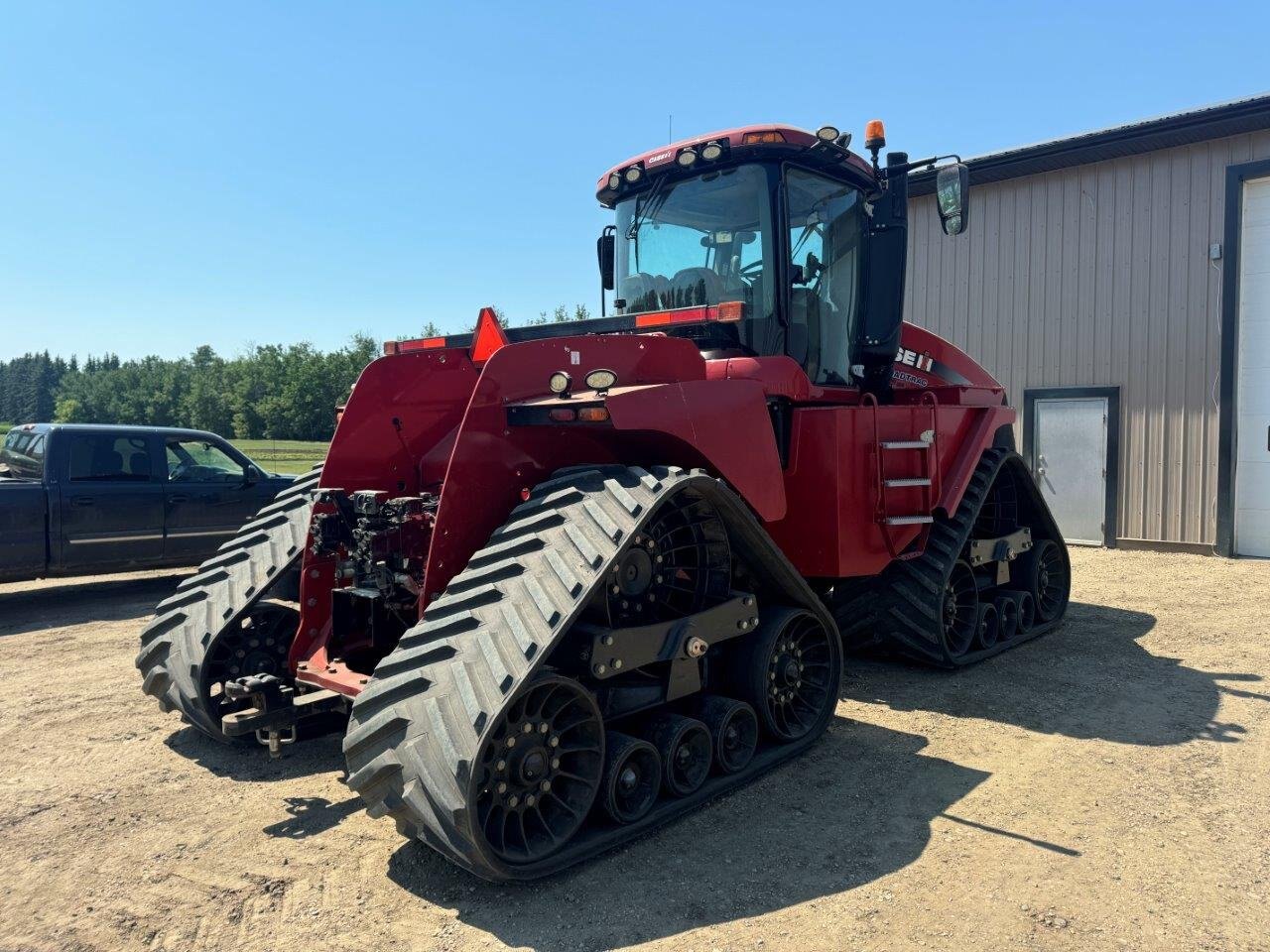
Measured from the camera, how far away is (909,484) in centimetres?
584

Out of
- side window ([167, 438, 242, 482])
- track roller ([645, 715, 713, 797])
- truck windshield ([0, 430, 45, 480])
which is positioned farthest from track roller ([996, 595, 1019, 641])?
truck windshield ([0, 430, 45, 480])

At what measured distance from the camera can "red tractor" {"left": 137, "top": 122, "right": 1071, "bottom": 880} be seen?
331 cm

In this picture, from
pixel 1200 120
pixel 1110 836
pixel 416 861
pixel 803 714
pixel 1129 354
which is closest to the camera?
pixel 416 861

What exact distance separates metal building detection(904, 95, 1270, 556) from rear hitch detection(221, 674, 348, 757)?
1178 centimetres

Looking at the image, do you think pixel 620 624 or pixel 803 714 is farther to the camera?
pixel 803 714

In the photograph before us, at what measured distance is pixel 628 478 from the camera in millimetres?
3840

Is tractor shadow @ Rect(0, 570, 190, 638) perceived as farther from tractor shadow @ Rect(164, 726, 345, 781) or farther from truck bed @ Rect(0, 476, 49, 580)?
tractor shadow @ Rect(164, 726, 345, 781)

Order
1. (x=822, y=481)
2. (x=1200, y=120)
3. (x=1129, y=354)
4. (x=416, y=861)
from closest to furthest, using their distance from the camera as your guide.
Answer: (x=416, y=861) → (x=822, y=481) → (x=1200, y=120) → (x=1129, y=354)

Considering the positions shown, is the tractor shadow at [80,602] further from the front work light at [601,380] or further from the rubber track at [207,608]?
the front work light at [601,380]

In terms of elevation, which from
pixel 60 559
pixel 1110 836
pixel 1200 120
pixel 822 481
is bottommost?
pixel 1110 836

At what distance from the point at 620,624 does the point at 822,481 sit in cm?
204

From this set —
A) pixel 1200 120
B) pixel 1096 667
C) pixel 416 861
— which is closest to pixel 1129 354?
pixel 1200 120

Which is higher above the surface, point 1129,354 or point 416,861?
point 1129,354

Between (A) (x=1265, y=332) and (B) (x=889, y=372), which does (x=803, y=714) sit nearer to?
(B) (x=889, y=372)
